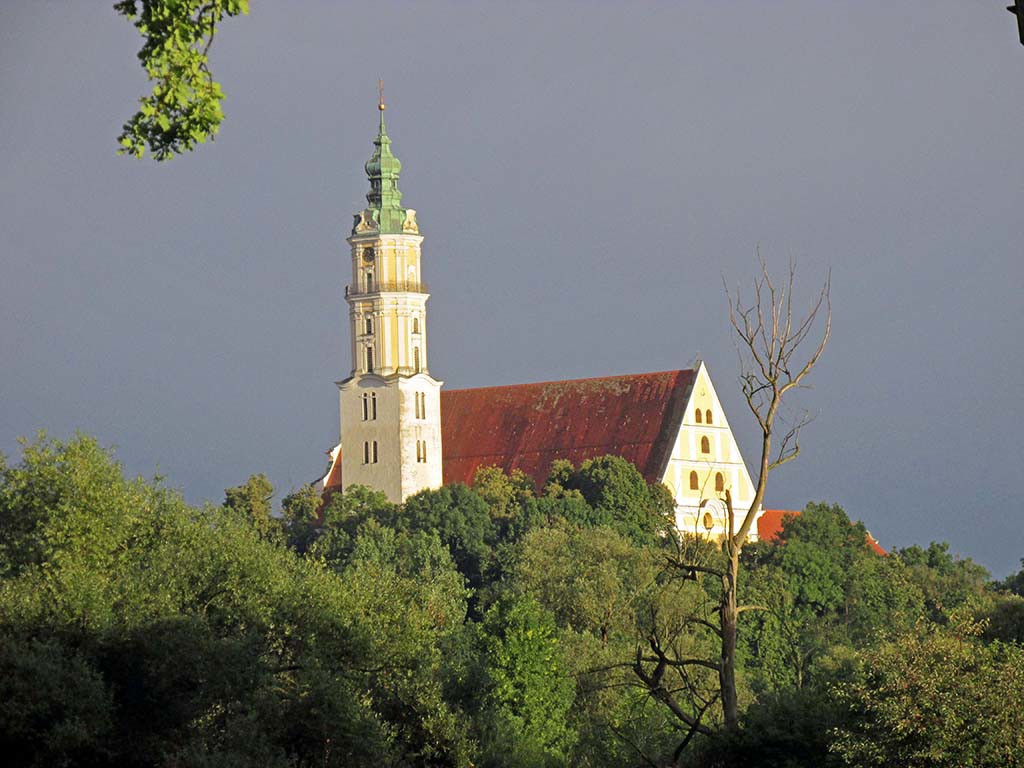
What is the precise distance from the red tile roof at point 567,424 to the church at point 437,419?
0.08 metres

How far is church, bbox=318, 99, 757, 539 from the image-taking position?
113 metres

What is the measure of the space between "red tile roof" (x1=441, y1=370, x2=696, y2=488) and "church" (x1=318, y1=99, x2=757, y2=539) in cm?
8

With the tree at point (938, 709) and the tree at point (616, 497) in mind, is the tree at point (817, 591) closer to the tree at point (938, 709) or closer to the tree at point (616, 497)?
the tree at point (616, 497)

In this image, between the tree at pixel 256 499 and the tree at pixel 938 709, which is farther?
the tree at pixel 256 499

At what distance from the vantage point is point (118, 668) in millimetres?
39344

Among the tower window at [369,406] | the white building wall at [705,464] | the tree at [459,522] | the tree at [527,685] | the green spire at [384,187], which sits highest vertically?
the green spire at [384,187]

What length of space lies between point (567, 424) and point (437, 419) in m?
7.04

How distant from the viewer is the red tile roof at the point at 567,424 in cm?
11300

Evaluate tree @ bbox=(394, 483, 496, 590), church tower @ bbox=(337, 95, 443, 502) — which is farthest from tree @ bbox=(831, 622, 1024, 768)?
church tower @ bbox=(337, 95, 443, 502)

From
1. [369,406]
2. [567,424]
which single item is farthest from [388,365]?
[567,424]

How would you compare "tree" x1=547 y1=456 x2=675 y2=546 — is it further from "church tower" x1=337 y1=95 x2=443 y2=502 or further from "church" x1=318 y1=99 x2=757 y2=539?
"church tower" x1=337 y1=95 x2=443 y2=502

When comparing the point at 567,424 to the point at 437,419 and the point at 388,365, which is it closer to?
the point at 437,419

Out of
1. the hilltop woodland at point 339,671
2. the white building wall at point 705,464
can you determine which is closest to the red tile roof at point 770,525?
the white building wall at point 705,464

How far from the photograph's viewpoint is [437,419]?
11431cm
